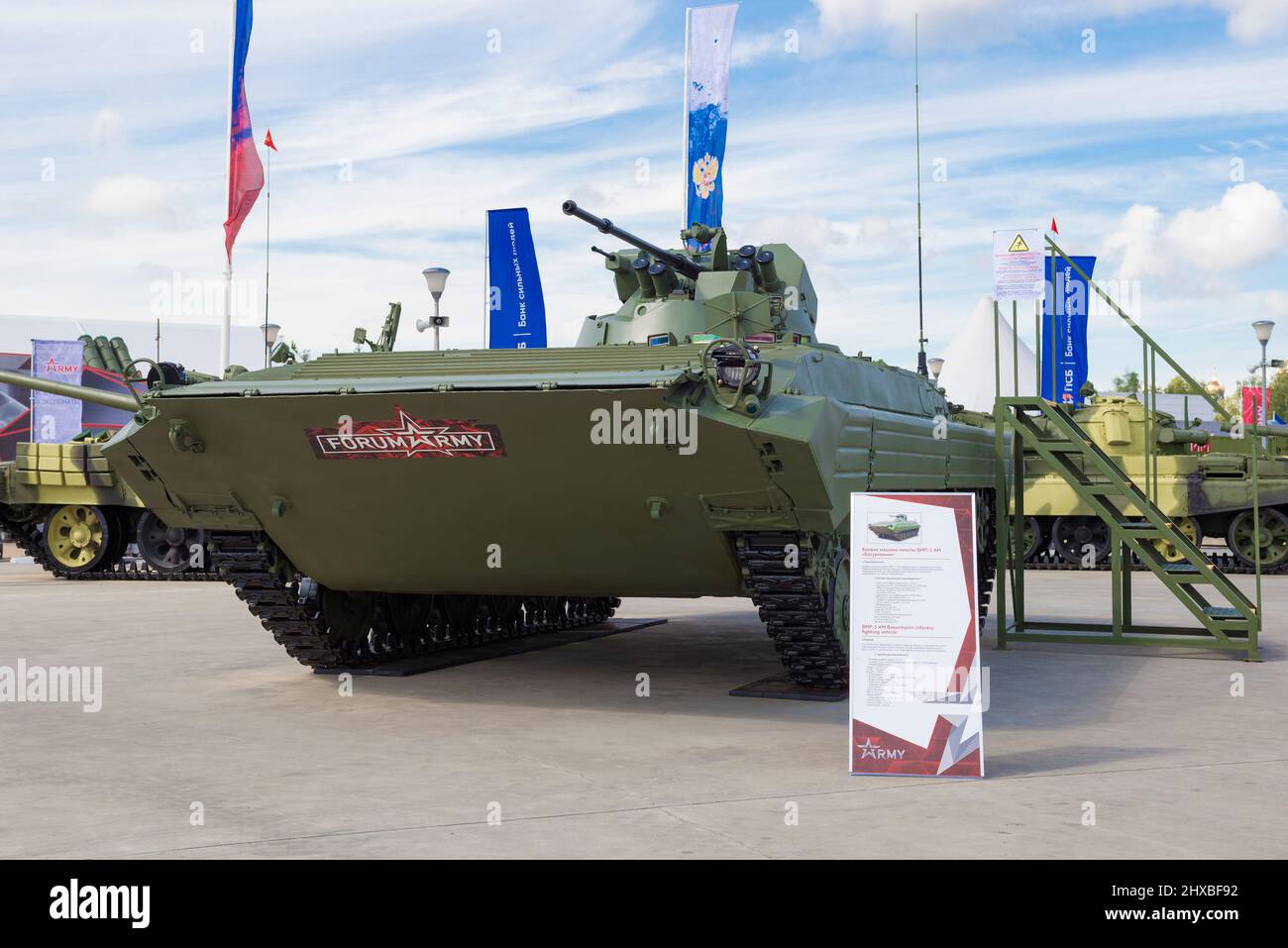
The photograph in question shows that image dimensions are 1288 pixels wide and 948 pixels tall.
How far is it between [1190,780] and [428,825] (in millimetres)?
3621

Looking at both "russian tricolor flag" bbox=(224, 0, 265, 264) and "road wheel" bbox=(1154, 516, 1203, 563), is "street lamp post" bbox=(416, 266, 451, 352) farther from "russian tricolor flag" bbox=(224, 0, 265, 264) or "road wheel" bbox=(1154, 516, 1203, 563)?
"road wheel" bbox=(1154, 516, 1203, 563)

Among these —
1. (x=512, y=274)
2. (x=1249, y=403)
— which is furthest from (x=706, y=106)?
(x=1249, y=403)

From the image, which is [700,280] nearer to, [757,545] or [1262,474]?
[757,545]

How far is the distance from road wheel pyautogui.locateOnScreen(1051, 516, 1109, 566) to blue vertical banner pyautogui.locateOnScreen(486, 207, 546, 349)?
9.03 metres

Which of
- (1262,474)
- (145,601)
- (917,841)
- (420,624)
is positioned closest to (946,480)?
(420,624)

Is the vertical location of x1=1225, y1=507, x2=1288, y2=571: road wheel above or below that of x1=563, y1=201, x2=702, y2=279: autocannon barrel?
below

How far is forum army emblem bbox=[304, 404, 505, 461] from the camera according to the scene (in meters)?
8.39

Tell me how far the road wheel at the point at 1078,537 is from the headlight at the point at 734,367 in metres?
16.0

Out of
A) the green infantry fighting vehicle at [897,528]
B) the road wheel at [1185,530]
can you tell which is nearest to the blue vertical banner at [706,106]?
the road wheel at [1185,530]

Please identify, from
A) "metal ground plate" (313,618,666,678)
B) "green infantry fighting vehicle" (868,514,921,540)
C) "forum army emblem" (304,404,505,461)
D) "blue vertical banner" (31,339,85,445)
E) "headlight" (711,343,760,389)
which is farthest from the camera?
"blue vertical banner" (31,339,85,445)

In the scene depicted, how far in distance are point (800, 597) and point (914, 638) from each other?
67.4 inches

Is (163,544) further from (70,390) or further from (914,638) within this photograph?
(914,638)

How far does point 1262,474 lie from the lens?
70.7 feet

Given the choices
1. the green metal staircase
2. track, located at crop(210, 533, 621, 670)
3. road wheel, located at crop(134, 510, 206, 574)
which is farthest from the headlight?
road wheel, located at crop(134, 510, 206, 574)
